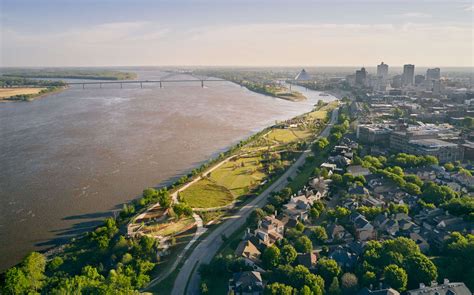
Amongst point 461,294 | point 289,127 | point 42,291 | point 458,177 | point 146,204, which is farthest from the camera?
point 289,127

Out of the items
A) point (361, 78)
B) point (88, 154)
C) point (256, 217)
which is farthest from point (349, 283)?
point (361, 78)

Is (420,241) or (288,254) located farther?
(420,241)

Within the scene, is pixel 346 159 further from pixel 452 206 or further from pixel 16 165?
pixel 16 165

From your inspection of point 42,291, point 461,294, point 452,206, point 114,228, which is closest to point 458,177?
point 452,206

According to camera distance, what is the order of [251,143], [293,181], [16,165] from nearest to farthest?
[293,181] → [16,165] → [251,143]

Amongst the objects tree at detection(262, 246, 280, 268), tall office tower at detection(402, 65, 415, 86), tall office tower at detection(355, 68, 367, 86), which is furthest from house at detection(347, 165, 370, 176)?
tall office tower at detection(402, 65, 415, 86)

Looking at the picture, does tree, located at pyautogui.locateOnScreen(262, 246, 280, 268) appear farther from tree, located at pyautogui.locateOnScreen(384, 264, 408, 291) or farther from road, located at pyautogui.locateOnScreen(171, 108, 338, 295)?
tree, located at pyautogui.locateOnScreen(384, 264, 408, 291)

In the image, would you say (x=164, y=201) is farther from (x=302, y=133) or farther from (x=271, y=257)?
(x=302, y=133)
